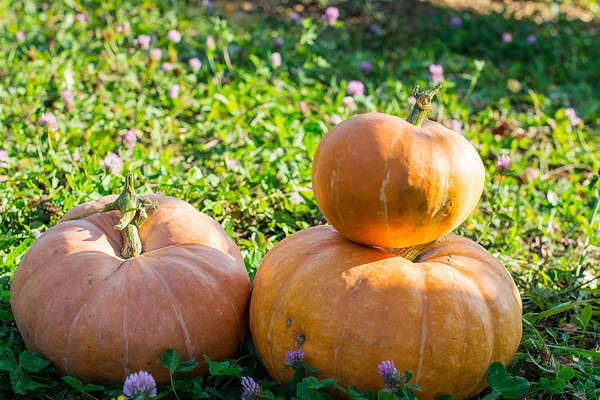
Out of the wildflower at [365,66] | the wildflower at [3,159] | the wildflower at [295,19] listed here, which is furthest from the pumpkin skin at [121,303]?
the wildflower at [295,19]

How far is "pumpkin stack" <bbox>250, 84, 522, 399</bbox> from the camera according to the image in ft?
6.95

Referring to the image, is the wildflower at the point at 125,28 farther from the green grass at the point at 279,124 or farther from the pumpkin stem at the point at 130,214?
the pumpkin stem at the point at 130,214

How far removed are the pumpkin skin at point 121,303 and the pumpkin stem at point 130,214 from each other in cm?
5

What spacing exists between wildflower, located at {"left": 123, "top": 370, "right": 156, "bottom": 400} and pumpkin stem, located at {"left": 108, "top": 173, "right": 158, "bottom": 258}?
64 cm

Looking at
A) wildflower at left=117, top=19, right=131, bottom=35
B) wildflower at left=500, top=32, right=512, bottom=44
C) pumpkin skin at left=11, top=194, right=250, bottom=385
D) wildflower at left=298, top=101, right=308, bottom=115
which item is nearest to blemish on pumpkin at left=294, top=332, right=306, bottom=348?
pumpkin skin at left=11, top=194, right=250, bottom=385

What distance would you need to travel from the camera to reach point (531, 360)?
2584 mm

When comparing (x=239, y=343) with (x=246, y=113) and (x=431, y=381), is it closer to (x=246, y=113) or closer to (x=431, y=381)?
(x=431, y=381)

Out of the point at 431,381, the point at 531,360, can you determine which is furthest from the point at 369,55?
the point at 431,381

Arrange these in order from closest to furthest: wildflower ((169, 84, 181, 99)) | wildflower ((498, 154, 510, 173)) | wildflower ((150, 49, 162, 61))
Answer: wildflower ((498, 154, 510, 173)) → wildflower ((169, 84, 181, 99)) → wildflower ((150, 49, 162, 61))

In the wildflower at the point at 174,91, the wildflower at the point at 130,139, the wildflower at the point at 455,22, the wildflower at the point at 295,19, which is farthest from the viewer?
the wildflower at the point at 455,22

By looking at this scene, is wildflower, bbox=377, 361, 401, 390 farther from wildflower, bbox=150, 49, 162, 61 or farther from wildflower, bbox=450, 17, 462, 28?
wildflower, bbox=450, 17, 462, 28

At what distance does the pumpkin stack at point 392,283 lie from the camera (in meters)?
2.12

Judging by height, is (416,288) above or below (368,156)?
below

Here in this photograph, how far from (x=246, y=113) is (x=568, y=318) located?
2.54 metres
